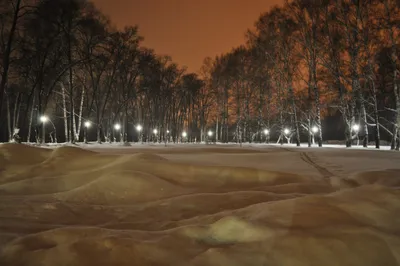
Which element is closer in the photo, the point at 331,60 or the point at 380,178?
the point at 380,178

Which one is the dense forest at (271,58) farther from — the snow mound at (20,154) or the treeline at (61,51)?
A: the snow mound at (20,154)

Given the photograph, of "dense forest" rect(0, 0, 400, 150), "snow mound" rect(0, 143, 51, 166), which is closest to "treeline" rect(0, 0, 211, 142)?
"dense forest" rect(0, 0, 400, 150)

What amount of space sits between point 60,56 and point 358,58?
24802 millimetres

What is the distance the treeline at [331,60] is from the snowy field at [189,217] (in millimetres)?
15171

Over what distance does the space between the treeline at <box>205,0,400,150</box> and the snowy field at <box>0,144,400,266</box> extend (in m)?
15.2

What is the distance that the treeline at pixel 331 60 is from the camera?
2053 cm

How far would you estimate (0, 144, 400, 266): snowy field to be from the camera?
111 inches

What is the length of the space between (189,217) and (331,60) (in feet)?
81.5

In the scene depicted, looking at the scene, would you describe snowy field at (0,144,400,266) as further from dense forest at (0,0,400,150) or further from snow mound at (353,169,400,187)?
dense forest at (0,0,400,150)

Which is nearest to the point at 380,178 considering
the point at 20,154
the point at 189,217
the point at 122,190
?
the point at 189,217

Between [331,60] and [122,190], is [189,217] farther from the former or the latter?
[331,60]

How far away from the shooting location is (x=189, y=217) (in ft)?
14.1

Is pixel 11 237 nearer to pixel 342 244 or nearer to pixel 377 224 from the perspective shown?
pixel 342 244

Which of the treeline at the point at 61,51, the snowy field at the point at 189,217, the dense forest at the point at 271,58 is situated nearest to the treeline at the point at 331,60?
the dense forest at the point at 271,58
